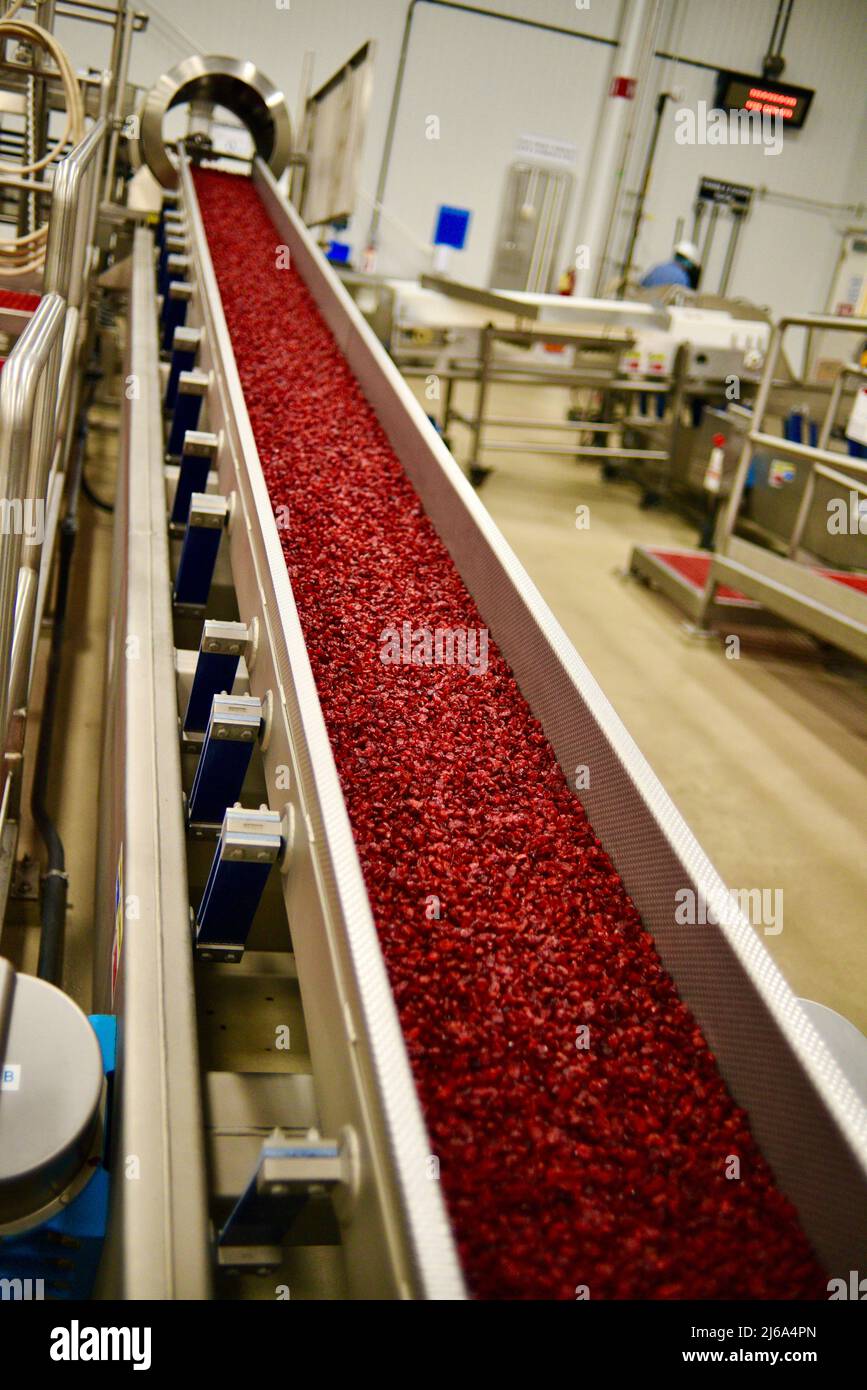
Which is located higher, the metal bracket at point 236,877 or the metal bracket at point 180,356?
the metal bracket at point 180,356

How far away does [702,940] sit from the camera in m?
1.07

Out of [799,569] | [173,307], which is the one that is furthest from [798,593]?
[173,307]

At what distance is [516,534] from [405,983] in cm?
432

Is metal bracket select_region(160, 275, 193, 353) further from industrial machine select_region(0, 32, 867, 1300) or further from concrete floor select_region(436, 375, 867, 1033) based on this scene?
concrete floor select_region(436, 375, 867, 1033)

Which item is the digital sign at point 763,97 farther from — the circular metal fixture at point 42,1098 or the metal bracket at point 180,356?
the circular metal fixture at point 42,1098

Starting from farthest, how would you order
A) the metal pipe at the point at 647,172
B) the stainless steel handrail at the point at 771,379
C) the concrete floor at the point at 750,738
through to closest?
the metal pipe at the point at 647,172 → the stainless steel handrail at the point at 771,379 → the concrete floor at the point at 750,738

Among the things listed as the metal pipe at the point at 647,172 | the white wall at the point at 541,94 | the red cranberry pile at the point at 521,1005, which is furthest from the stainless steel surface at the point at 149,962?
the metal pipe at the point at 647,172

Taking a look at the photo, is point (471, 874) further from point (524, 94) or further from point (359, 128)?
point (524, 94)

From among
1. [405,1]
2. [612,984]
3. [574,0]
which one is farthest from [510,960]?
[574,0]

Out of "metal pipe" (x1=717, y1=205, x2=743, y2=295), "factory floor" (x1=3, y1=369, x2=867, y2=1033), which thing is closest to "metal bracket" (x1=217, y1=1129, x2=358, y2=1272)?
"factory floor" (x1=3, y1=369, x2=867, y2=1033)

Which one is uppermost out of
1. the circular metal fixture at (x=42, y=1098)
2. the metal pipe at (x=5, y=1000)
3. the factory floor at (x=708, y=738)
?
the metal pipe at (x=5, y=1000)

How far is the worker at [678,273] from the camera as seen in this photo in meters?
7.79

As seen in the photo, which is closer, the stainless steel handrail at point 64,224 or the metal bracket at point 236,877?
the metal bracket at point 236,877

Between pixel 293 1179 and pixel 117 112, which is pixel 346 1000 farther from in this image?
pixel 117 112
